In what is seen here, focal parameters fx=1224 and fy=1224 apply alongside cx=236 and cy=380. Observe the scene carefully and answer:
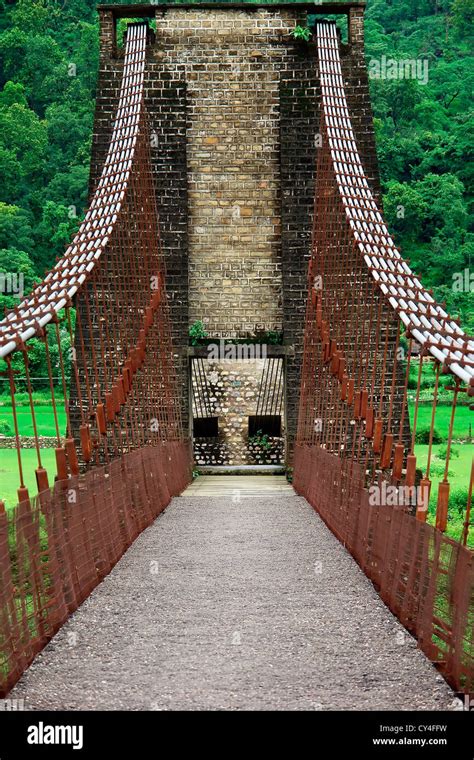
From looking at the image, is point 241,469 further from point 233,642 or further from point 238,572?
point 233,642

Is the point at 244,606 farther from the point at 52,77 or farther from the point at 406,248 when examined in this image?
the point at 52,77

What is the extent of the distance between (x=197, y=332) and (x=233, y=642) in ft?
34.4

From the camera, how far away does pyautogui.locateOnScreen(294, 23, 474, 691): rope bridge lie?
14.5 ft

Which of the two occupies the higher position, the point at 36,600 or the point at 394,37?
the point at 394,37

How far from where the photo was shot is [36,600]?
4.75 meters

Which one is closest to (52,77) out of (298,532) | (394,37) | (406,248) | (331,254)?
(394,37)

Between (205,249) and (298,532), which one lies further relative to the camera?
(205,249)

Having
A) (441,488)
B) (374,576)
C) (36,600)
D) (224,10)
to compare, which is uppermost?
(224,10)

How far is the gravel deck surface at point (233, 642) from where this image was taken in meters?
4.00

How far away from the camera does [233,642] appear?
4.81 meters
